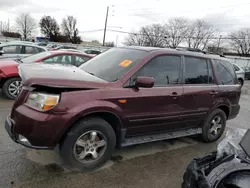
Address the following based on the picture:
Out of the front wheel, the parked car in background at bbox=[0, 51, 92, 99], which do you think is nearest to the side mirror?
the parked car in background at bbox=[0, 51, 92, 99]

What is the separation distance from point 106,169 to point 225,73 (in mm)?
3176

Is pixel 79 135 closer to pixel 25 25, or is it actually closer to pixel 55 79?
pixel 55 79

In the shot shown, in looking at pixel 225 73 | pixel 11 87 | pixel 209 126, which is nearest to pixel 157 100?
pixel 209 126

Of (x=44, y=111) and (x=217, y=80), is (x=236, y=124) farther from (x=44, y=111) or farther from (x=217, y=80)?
(x=44, y=111)

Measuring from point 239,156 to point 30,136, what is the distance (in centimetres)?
229

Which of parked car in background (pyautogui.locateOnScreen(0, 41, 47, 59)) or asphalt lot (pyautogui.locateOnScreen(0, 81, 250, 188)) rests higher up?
parked car in background (pyautogui.locateOnScreen(0, 41, 47, 59))

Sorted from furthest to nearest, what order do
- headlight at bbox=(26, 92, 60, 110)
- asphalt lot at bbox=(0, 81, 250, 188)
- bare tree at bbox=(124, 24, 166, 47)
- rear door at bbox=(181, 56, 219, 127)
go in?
bare tree at bbox=(124, 24, 166, 47) < rear door at bbox=(181, 56, 219, 127) < asphalt lot at bbox=(0, 81, 250, 188) < headlight at bbox=(26, 92, 60, 110)

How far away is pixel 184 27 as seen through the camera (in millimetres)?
59469

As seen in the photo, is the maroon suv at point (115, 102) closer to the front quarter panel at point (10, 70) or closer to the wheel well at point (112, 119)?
the wheel well at point (112, 119)

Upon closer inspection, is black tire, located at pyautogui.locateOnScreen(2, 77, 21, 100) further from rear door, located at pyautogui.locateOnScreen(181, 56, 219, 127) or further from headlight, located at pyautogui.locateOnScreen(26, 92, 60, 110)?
rear door, located at pyautogui.locateOnScreen(181, 56, 219, 127)

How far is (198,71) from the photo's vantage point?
4031mm

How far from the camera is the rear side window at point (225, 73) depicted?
443 cm

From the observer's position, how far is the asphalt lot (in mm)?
2742

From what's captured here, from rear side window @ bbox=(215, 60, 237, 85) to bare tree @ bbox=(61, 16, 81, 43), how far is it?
7544 cm
